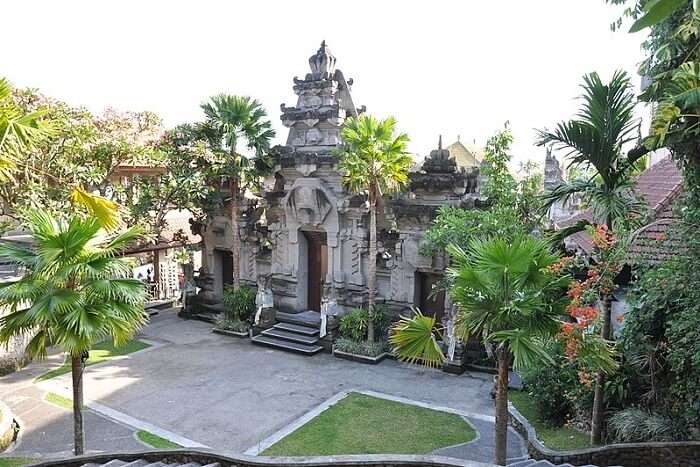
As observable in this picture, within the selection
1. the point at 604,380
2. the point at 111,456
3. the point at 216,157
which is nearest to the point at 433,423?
the point at 604,380

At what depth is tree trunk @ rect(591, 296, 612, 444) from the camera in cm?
809

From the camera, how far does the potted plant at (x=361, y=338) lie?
51.3 feet

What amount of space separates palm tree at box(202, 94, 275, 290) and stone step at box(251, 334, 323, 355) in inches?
199

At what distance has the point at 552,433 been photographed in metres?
9.90

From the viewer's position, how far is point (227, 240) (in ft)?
66.3

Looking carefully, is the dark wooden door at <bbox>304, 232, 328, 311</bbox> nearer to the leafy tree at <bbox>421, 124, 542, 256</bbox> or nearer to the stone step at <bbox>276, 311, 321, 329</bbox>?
the stone step at <bbox>276, 311, 321, 329</bbox>

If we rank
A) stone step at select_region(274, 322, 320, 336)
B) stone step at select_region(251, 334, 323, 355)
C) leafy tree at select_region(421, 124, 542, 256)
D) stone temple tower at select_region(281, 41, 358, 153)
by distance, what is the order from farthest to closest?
stone temple tower at select_region(281, 41, 358, 153) → stone step at select_region(274, 322, 320, 336) → stone step at select_region(251, 334, 323, 355) → leafy tree at select_region(421, 124, 542, 256)

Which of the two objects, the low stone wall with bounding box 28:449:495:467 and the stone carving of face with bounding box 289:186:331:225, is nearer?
the low stone wall with bounding box 28:449:495:467

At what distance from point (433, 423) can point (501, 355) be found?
480cm

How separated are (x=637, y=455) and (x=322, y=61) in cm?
1461

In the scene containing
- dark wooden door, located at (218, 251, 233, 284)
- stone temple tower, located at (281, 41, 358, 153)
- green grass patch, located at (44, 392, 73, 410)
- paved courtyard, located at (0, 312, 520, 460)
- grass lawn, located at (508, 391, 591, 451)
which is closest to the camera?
grass lawn, located at (508, 391, 591, 451)

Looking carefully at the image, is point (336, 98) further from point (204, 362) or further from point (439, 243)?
point (204, 362)

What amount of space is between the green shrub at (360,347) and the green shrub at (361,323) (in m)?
0.21

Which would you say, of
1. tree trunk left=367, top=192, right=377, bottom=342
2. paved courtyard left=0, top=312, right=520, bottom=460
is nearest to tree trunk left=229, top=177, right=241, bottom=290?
paved courtyard left=0, top=312, right=520, bottom=460
